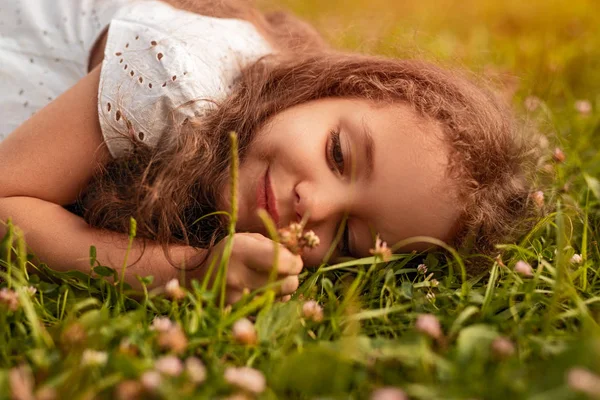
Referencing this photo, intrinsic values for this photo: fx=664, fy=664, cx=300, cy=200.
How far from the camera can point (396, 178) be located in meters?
1.86

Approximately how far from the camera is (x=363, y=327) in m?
1.59

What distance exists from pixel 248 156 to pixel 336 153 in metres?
0.27

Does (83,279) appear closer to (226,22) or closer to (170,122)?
(170,122)

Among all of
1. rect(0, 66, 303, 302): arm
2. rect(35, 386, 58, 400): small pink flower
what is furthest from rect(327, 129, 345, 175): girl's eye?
rect(35, 386, 58, 400): small pink flower

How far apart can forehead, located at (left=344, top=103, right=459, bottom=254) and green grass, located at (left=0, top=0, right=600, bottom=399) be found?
11 centimetres

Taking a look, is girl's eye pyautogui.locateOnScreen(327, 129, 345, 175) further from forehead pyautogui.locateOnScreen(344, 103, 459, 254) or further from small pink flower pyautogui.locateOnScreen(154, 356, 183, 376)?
small pink flower pyautogui.locateOnScreen(154, 356, 183, 376)

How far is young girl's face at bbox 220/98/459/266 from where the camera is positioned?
6.12 ft

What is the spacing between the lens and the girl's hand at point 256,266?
1.57m

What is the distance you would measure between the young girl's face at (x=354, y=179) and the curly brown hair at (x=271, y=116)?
0.07 meters

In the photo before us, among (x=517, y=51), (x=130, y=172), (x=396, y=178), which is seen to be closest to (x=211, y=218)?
(x=130, y=172)

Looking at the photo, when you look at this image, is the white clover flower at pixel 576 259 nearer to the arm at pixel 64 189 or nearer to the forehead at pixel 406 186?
the forehead at pixel 406 186

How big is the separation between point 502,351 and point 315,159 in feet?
2.75

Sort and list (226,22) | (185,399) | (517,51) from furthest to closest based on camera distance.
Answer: (517,51), (226,22), (185,399)

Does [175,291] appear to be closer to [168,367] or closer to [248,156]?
[168,367]
